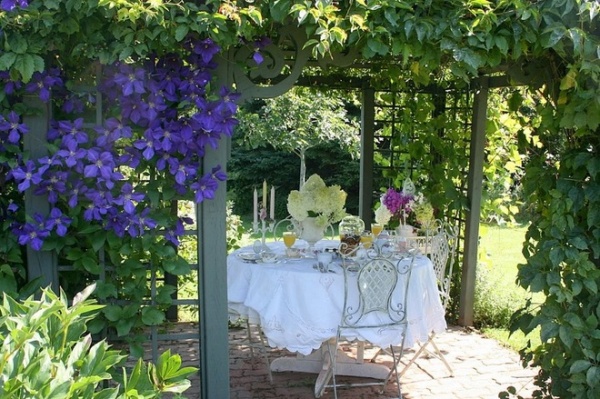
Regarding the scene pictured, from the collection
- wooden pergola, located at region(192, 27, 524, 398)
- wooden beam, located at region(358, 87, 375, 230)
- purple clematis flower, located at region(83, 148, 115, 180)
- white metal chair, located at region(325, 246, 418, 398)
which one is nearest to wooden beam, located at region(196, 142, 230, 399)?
wooden pergola, located at region(192, 27, 524, 398)

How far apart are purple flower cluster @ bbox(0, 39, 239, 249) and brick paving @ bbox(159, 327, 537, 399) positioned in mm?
1715

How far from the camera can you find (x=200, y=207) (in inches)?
117

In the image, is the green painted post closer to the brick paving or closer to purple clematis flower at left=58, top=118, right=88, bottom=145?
purple clematis flower at left=58, top=118, right=88, bottom=145

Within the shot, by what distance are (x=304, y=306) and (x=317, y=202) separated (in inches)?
30.3

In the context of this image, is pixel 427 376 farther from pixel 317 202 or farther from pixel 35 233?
pixel 35 233

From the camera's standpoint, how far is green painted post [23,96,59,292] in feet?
8.98

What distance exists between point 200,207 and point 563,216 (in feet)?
5.32

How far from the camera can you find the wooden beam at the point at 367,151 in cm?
603

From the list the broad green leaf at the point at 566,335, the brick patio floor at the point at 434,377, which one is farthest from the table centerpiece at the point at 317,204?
the broad green leaf at the point at 566,335

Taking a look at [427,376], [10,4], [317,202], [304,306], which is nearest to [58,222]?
[10,4]

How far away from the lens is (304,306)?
144 inches

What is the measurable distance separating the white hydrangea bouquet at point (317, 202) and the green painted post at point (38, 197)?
167 centimetres

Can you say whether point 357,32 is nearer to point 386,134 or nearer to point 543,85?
point 543,85

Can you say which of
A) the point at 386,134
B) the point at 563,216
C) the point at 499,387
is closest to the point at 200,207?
the point at 563,216
